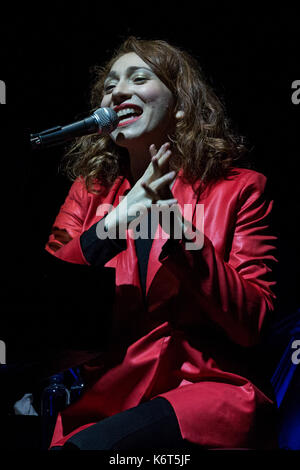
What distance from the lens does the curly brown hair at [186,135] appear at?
178 centimetres

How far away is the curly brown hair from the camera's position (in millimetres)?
1778

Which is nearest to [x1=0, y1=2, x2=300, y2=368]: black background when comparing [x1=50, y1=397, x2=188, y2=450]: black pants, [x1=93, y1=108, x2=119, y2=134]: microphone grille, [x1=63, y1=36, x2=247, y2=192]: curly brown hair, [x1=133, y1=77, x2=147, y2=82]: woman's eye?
[x1=63, y1=36, x2=247, y2=192]: curly brown hair

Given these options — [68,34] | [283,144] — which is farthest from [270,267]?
[68,34]

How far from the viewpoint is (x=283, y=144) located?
2467mm

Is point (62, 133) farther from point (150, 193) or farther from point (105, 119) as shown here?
point (150, 193)

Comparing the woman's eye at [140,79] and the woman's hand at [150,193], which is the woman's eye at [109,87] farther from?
the woman's hand at [150,193]

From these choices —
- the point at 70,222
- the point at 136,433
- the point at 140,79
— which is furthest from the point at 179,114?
the point at 136,433

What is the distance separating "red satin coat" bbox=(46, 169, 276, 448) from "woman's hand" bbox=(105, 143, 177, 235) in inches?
5.7

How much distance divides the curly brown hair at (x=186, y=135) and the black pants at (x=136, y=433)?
0.79 meters

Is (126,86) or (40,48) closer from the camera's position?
(126,86)

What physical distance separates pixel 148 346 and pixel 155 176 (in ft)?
1.61

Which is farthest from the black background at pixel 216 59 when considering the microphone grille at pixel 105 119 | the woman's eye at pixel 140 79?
the microphone grille at pixel 105 119

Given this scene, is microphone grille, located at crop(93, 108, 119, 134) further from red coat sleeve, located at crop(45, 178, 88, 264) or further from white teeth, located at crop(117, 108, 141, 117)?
red coat sleeve, located at crop(45, 178, 88, 264)

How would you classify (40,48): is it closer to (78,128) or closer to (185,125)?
(185,125)
